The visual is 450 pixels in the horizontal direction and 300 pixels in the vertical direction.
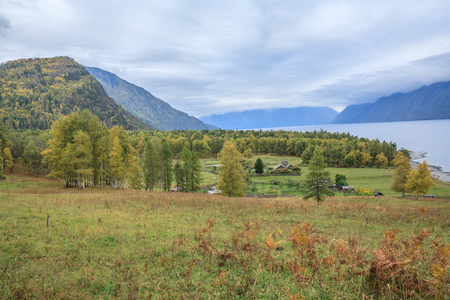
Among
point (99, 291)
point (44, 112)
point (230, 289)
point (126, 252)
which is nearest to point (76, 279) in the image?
point (99, 291)

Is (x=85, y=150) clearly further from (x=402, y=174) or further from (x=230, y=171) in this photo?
(x=402, y=174)

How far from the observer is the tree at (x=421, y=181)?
1535 inches

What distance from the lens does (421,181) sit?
3916cm

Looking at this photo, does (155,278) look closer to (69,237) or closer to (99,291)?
(99,291)

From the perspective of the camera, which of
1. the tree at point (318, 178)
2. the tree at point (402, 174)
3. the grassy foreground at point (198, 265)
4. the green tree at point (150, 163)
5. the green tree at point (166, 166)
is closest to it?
the grassy foreground at point (198, 265)

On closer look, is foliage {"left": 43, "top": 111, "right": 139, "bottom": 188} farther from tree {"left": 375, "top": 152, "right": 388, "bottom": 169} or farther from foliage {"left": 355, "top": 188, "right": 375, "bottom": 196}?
tree {"left": 375, "top": 152, "right": 388, "bottom": 169}

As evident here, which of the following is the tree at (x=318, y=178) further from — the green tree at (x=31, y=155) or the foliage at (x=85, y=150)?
the green tree at (x=31, y=155)

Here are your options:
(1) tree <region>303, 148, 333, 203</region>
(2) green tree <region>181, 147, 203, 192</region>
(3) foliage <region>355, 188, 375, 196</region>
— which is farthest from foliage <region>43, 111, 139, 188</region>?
(3) foliage <region>355, 188, 375, 196</region>

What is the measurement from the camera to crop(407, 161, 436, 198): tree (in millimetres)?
39000

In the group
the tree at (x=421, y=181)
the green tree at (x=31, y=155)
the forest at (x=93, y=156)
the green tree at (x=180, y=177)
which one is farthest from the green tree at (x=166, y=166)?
the tree at (x=421, y=181)

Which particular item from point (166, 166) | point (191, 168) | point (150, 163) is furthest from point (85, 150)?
point (191, 168)

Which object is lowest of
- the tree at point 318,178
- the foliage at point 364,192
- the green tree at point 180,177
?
the foliage at point 364,192

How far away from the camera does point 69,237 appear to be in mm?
8094

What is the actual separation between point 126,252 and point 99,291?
201cm
